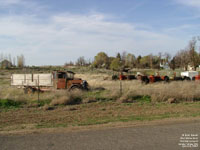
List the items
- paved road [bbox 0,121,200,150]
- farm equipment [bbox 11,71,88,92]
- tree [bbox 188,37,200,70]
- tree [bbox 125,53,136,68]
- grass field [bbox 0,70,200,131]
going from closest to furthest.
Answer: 1. paved road [bbox 0,121,200,150]
2. grass field [bbox 0,70,200,131]
3. farm equipment [bbox 11,71,88,92]
4. tree [bbox 188,37,200,70]
5. tree [bbox 125,53,136,68]

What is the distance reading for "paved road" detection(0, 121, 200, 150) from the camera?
5.90 metres

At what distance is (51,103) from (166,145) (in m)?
8.75

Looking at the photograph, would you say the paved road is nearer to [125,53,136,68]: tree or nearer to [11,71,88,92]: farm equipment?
[11,71,88,92]: farm equipment

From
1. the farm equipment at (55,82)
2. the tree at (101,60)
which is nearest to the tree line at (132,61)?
the tree at (101,60)

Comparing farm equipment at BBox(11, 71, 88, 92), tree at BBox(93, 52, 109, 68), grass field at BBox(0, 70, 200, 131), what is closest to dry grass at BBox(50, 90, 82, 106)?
grass field at BBox(0, 70, 200, 131)

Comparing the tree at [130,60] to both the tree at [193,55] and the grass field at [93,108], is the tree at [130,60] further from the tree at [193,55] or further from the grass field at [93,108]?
the grass field at [93,108]

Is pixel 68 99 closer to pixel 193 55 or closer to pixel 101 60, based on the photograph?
pixel 193 55

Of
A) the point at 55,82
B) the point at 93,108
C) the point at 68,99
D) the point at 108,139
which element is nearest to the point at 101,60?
the point at 55,82

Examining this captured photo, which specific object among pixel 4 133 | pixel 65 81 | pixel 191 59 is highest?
pixel 191 59

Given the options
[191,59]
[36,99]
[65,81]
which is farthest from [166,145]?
[191,59]

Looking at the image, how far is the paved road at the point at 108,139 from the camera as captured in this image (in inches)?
232

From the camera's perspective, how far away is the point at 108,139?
6.59m

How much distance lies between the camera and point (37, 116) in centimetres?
1064

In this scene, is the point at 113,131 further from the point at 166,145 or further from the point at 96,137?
the point at 166,145
